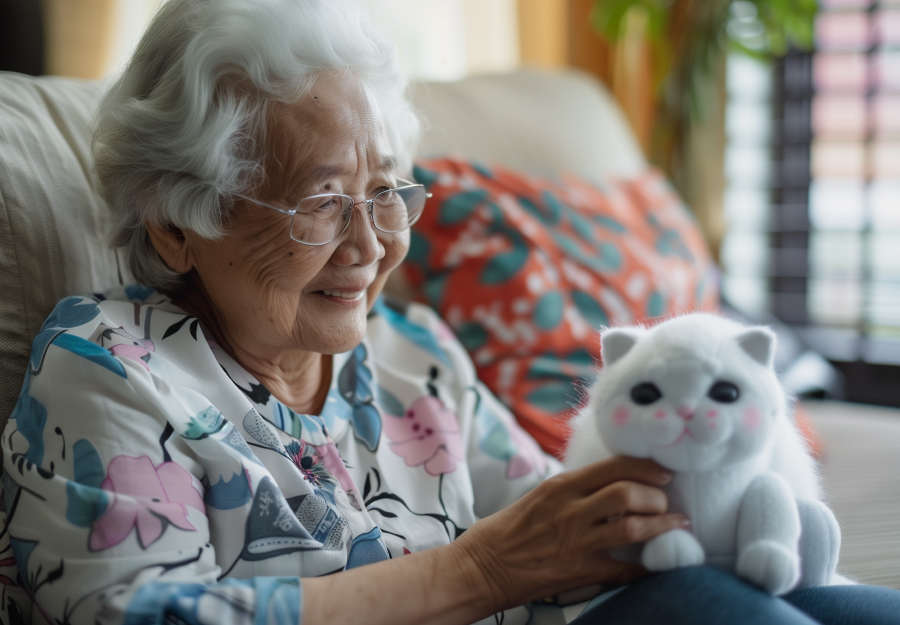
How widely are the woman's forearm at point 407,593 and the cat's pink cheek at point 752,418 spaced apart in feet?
1.02

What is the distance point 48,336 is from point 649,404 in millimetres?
601

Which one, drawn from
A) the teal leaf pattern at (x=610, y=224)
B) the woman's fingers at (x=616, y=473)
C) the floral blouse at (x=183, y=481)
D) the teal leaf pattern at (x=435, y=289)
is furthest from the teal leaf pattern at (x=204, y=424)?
the teal leaf pattern at (x=610, y=224)

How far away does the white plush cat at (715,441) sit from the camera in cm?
56

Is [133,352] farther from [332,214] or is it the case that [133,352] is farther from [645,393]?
[645,393]

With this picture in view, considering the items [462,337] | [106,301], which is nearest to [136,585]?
[106,301]

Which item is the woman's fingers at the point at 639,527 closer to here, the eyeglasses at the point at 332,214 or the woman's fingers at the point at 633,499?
the woman's fingers at the point at 633,499

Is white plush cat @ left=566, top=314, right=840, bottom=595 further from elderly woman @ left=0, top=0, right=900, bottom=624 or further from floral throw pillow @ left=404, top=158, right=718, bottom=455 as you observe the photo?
floral throw pillow @ left=404, top=158, right=718, bottom=455

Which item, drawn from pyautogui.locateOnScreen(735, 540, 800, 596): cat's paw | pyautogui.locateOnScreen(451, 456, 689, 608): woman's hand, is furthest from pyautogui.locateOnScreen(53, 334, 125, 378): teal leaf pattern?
pyautogui.locateOnScreen(735, 540, 800, 596): cat's paw

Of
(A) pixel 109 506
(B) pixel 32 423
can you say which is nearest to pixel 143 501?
(A) pixel 109 506

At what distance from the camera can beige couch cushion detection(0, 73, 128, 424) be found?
840mm

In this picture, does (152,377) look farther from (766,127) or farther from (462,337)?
(766,127)

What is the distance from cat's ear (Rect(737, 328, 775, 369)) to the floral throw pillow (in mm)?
609

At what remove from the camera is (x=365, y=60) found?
864 millimetres

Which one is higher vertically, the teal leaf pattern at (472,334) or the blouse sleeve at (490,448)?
the teal leaf pattern at (472,334)
